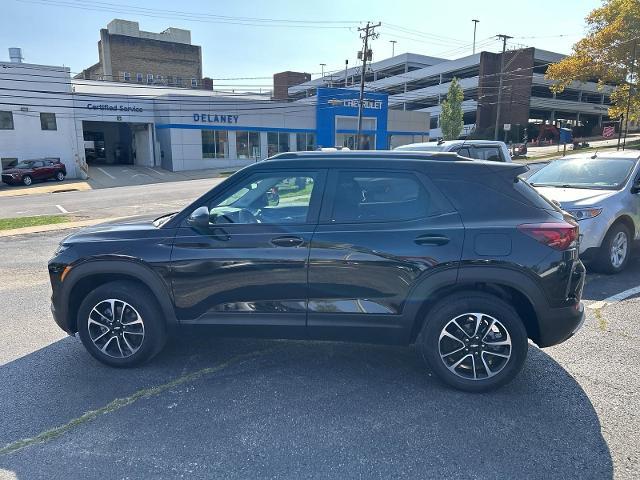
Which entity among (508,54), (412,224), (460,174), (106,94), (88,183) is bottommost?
(88,183)

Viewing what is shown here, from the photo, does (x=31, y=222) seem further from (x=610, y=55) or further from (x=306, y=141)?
(x=610, y=55)

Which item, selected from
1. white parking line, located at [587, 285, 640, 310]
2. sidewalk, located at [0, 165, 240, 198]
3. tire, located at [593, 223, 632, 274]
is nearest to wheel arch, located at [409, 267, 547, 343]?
white parking line, located at [587, 285, 640, 310]

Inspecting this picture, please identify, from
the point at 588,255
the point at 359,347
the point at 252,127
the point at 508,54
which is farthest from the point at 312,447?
the point at 508,54

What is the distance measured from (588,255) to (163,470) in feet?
20.1

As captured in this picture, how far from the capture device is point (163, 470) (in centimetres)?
273

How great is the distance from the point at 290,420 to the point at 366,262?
1.24 m

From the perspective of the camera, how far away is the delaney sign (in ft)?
127

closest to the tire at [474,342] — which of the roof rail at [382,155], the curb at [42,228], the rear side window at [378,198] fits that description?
the rear side window at [378,198]

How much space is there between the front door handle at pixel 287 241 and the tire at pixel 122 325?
46.5 inches

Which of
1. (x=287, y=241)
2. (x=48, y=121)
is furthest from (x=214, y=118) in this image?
(x=287, y=241)

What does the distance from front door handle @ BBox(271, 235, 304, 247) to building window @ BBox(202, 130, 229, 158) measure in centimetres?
3813

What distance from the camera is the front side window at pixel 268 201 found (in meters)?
3.74

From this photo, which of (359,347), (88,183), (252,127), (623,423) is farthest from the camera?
(252,127)

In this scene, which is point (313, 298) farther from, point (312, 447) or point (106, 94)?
point (106, 94)
